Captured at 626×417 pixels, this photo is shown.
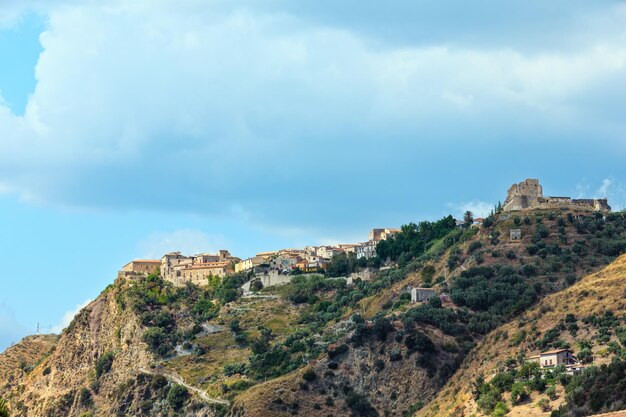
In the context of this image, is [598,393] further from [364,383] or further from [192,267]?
[192,267]

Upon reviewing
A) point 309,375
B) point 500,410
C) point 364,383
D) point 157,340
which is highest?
point 157,340

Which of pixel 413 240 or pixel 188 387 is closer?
pixel 188 387

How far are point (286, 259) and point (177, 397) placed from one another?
165 ft

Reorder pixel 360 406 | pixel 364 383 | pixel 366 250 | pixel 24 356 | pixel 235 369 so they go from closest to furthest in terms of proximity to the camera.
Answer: pixel 360 406
pixel 364 383
pixel 235 369
pixel 366 250
pixel 24 356

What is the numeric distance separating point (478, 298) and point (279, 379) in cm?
2283

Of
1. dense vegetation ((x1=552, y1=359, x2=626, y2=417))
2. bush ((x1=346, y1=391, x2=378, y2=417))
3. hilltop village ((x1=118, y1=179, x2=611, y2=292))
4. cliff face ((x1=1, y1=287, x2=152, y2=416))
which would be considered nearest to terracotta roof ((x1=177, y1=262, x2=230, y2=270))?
hilltop village ((x1=118, y1=179, x2=611, y2=292))

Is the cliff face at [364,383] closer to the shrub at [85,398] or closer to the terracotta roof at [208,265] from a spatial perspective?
the shrub at [85,398]

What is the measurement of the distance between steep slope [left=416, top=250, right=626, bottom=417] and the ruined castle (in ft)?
113

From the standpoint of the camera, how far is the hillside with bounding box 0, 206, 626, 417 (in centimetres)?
11944

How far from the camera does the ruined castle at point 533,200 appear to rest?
513ft

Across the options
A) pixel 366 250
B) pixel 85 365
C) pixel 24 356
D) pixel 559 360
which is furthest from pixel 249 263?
pixel 559 360

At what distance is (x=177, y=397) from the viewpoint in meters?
132

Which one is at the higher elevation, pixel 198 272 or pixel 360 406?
pixel 198 272

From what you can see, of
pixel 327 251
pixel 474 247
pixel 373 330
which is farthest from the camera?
pixel 327 251
